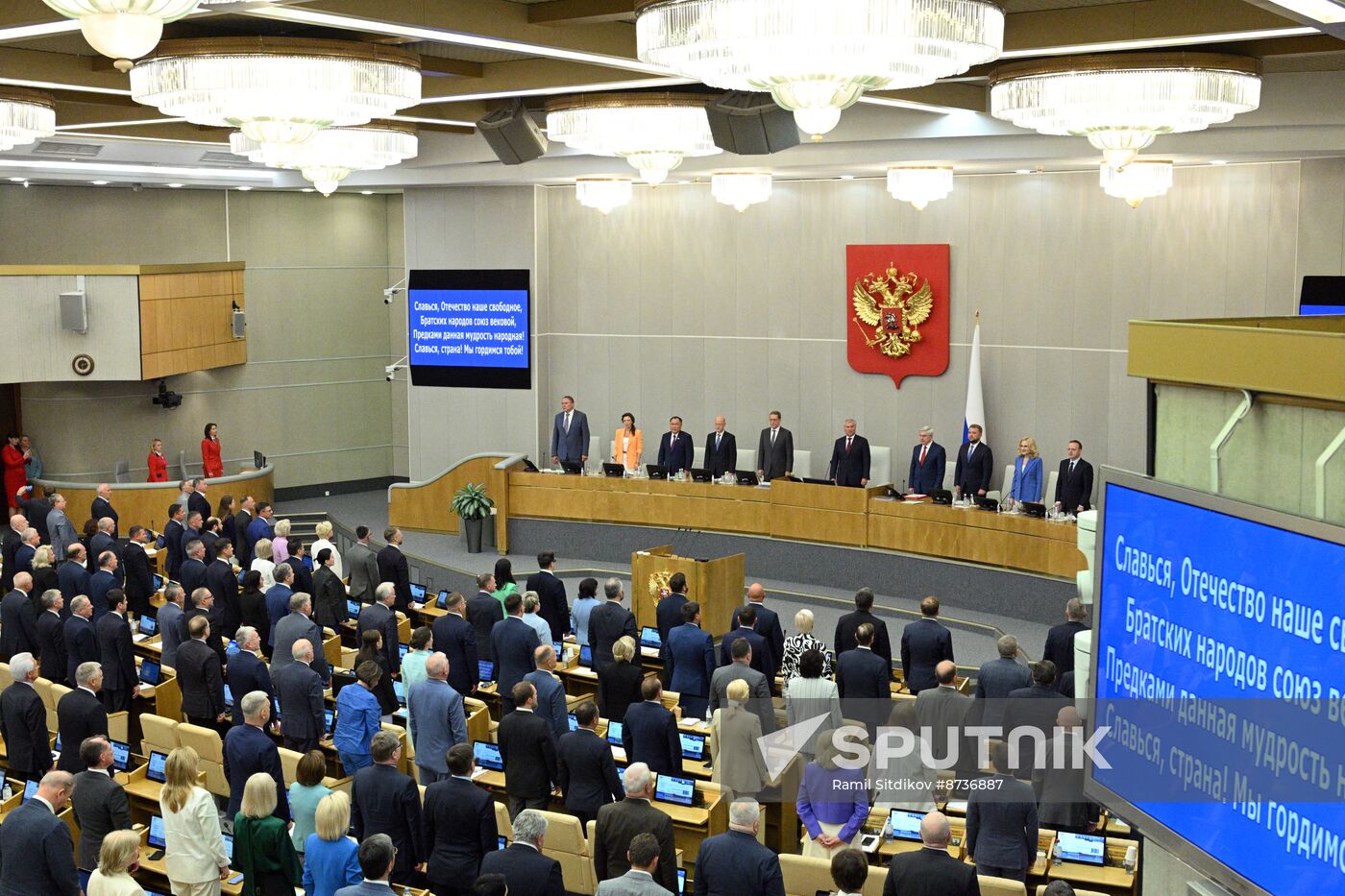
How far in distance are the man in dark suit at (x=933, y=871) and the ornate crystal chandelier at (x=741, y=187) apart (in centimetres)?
1054

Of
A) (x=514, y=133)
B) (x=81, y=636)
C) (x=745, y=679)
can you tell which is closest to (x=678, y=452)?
(x=514, y=133)

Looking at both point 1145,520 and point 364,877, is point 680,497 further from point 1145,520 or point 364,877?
point 1145,520

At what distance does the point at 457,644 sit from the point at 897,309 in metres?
8.76

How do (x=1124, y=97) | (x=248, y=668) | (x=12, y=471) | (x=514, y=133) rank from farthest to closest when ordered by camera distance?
(x=12, y=471)
(x=514, y=133)
(x=248, y=668)
(x=1124, y=97)

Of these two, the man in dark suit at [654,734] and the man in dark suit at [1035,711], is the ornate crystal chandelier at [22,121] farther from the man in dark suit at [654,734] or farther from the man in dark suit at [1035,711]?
the man in dark suit at [1035,711]

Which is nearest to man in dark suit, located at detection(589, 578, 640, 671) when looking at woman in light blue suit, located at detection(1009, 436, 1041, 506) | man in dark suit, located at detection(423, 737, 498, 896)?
man in dark suit, located at detection(423, 737, 498, 896)

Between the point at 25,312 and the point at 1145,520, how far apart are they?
56.6 feet

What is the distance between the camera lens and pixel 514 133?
11.7m

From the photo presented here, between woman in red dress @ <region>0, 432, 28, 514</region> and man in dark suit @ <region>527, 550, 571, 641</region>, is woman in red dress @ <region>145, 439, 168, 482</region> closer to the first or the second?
woman in red dress @ <region>0, 432, 28, 514</region>

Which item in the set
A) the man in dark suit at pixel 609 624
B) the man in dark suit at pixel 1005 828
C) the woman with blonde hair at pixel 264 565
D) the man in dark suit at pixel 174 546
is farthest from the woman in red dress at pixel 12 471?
the man in dark suit at pixel 1005 828

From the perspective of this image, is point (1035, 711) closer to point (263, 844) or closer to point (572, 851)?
point (572, 851)

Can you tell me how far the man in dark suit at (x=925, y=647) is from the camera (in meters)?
9.53

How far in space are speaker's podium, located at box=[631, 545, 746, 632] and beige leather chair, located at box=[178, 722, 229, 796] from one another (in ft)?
14.9

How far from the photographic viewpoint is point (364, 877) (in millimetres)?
5863
